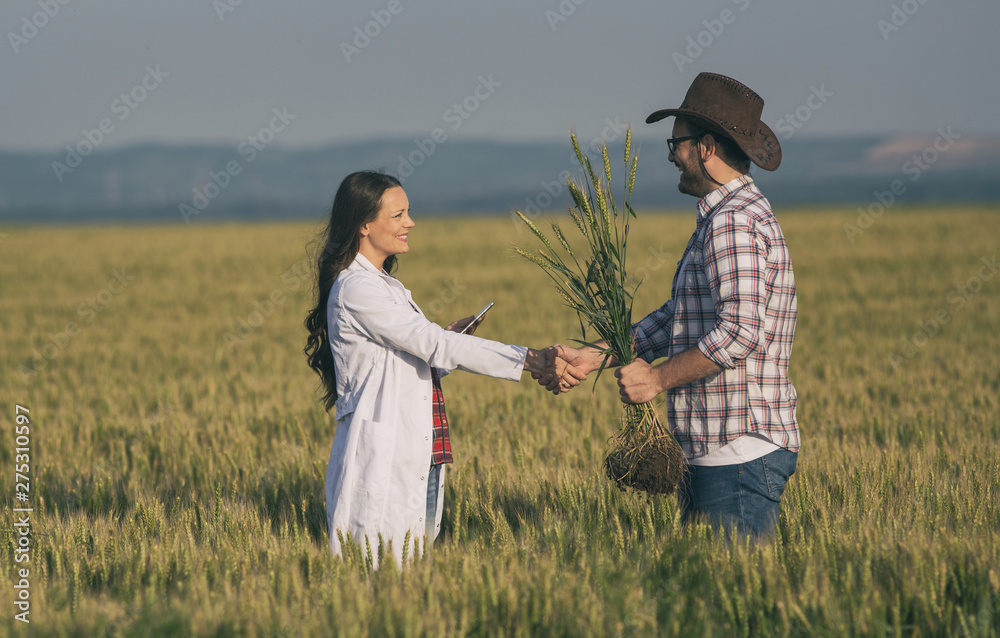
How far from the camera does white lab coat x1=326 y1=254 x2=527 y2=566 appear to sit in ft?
11.3

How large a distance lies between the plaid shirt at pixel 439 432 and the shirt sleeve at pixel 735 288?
116 centimetres

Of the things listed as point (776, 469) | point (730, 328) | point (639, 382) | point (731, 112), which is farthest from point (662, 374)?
point (731, 112)

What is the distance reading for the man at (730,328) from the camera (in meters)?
3.24

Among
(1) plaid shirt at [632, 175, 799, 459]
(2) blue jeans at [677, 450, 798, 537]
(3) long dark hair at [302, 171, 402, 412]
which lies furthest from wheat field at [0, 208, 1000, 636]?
(1) plaid shirt at [632, 175, 799, 459]

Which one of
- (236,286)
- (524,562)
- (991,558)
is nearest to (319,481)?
(524,562)

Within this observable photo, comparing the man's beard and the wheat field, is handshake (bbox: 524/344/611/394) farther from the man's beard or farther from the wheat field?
the man's beard

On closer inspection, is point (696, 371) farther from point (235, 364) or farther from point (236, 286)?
point (236, 286)

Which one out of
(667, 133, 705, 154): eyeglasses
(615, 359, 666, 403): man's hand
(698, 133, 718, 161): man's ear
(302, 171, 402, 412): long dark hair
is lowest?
(615, 359, 666, 403): man's hand

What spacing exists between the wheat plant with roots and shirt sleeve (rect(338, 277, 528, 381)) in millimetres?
433

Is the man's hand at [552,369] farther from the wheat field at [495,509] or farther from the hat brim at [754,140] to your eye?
the hat brim at [754,140]

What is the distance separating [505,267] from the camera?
1073 inches

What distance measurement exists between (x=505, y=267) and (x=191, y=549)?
23.9 meters

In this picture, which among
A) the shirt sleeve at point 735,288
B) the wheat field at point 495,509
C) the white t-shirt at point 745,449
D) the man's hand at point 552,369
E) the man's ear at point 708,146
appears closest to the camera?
the wheat field at point 495,509

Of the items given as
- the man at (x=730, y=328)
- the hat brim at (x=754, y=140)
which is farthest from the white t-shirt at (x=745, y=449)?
the hat brim at (x=754, y=140)
